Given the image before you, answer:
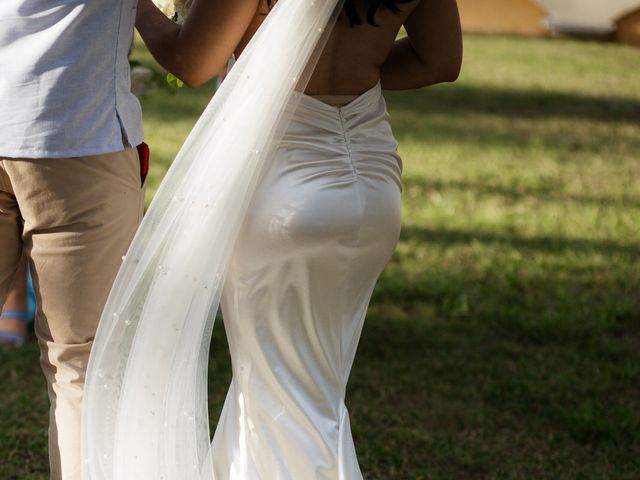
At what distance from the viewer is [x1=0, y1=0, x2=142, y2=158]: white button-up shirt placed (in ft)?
7.36

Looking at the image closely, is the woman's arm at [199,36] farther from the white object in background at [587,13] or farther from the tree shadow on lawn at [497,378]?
the white object in background at [587,13]

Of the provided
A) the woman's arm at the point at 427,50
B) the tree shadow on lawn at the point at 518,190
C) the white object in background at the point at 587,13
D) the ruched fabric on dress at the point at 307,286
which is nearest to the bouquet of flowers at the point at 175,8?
the ruched fabric on dress at the point at 307,286

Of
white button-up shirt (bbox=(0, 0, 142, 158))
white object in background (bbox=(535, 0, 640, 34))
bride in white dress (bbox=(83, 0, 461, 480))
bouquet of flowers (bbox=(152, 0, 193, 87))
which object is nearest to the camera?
white button-up shirt (bbox=(0, 0, 142, 158))

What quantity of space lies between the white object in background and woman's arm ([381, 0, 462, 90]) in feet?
45.5

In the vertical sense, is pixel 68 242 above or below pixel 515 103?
above

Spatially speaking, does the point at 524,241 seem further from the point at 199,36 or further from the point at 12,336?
the point at 199,36

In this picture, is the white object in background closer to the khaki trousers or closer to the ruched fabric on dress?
the ruched fabric on dress

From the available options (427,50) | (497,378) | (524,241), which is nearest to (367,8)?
(427,50)

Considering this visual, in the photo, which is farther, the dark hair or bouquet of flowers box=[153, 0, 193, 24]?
bouquet of flowers box=[153, 0, 193, 24]

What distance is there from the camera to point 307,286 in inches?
97.5

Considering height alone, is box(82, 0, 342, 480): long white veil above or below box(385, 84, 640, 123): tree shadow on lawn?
above

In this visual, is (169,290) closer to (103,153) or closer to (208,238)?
(208,238)

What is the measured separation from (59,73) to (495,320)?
3.25m

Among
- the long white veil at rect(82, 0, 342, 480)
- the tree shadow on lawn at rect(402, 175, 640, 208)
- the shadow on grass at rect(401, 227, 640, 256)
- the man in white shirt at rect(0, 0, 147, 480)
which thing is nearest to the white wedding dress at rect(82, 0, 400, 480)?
the long white veil at rect(82, 0, 342, 480)
